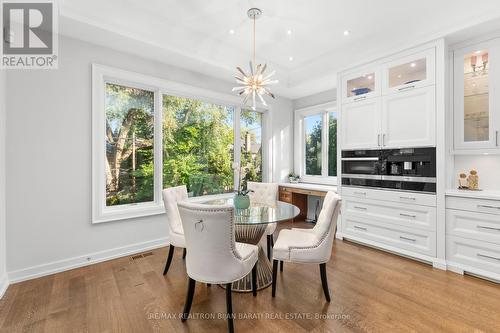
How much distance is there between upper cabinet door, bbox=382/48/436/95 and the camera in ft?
9.39

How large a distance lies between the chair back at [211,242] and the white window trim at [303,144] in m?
3.57

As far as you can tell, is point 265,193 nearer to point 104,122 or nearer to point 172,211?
point 172,211

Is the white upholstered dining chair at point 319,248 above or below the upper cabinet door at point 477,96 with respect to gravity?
below

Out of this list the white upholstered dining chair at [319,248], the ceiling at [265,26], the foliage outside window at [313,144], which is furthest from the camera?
the foliage outside window at [313,144]

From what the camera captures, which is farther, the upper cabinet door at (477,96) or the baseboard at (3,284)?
the upper cabinet door at (477,96)

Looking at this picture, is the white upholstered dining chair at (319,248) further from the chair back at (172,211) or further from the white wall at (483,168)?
the white wall at (483,168)

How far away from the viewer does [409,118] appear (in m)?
3.03

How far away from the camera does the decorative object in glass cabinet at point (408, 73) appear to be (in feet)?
9.67

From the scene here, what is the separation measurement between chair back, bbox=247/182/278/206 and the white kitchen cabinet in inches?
66.2

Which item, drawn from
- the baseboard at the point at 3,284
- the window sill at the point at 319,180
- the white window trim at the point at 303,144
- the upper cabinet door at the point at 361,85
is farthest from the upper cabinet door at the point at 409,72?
the baseboard at the point at 3,284

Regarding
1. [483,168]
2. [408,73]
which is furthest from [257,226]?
Result: [483,168]

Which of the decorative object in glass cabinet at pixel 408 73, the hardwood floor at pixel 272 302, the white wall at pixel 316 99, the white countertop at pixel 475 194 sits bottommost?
the hardwood floor at pixel 272 302

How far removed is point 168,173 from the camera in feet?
12.3

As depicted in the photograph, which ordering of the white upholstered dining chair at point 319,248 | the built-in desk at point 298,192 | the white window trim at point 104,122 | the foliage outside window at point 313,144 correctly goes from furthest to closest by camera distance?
the foliage outside window at point 313,144 < the built-in desk at point 298,192 < the white window trim at point 104,122 < the white upholstered dining chair at point 319,248
